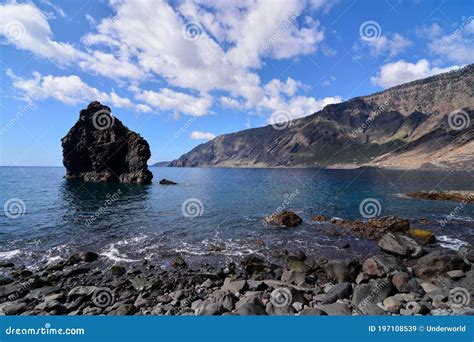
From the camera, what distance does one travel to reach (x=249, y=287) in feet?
58.3

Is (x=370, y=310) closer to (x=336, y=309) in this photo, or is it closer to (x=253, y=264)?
(x=336, y=309)

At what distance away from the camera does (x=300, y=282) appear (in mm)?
18781

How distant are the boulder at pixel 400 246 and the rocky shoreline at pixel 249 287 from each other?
0.44 ft

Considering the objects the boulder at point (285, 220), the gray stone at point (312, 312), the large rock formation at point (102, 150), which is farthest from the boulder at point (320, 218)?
the large rock formation at point (102, 150)

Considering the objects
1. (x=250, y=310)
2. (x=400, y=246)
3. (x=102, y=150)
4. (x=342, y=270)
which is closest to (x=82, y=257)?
(x=250, y=310)

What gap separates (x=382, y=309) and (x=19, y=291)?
22.7 metres

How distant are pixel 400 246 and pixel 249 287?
53.5 ft

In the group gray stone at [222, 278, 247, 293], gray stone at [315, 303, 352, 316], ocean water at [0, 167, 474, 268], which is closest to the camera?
gray stone at [315, 303, 352, 316]

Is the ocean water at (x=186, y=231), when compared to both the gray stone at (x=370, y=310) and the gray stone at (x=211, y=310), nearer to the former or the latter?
the gray stone at (x=211, y=310)

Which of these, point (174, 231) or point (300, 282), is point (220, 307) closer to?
point (300, 282)

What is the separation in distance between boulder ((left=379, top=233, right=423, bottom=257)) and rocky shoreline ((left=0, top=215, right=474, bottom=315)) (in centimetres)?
13

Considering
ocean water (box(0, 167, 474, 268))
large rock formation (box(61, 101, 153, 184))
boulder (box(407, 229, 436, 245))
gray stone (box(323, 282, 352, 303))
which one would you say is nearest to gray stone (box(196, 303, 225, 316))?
gray stone (box(323, 282, 352, 303))

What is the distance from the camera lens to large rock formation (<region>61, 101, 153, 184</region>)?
399 feet

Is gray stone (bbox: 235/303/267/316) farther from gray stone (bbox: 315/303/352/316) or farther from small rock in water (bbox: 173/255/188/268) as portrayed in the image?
small rock in water (bbox: 173/255/188/268)
